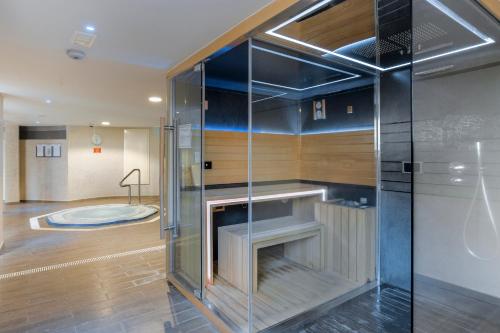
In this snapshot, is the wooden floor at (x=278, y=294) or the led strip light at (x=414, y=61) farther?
the wooden floor at (x=278, y=294)

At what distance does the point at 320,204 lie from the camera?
346 cm

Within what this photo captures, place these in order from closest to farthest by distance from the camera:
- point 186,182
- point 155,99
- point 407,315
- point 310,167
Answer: point 407,315
point 186,182
point 310,167
point 155,99

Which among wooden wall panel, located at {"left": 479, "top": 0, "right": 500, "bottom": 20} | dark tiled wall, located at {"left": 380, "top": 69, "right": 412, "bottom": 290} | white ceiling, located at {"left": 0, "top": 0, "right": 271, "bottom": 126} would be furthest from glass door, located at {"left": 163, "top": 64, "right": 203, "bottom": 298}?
wooden wall panel, located at {"left": 479, "top": 0, "right": 500, "bottom": 20}

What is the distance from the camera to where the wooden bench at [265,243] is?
2920 mm

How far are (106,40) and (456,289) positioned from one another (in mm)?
3821

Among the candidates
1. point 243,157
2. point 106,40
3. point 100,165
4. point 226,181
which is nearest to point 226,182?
point 226,181

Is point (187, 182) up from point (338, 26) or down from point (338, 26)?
down

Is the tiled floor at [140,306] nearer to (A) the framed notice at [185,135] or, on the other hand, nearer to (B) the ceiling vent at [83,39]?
(A) the framed notice at [185,135]

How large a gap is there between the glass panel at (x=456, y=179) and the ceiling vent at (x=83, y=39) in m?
2.55

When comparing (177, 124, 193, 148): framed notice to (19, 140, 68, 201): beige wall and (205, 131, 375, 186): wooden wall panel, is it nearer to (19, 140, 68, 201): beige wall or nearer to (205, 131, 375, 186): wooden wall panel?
(205, 131, 375, 186): wooden wall panel

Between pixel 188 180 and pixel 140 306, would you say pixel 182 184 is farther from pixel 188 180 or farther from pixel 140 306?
pixel 140 306

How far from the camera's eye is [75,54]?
260 centimetres

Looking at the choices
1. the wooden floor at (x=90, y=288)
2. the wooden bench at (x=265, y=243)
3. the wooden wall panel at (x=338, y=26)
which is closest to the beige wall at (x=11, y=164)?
the wooden floor at (x=90, y=288)

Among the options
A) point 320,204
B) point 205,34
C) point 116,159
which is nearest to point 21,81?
point 205,34
